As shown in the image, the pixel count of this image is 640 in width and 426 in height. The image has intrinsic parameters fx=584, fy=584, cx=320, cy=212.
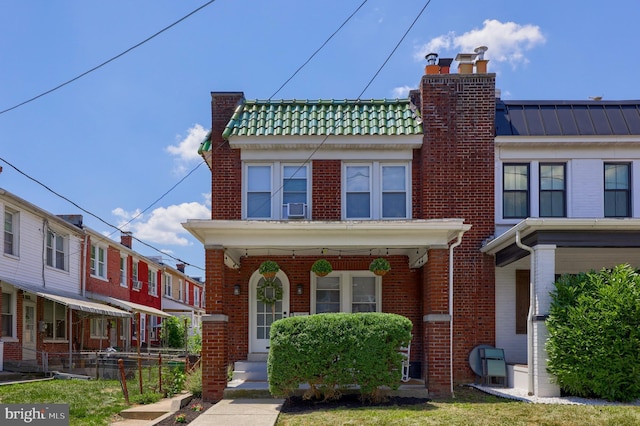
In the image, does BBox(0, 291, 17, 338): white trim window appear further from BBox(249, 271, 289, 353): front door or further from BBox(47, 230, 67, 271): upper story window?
BBox(249, 271, 289, 353): front door

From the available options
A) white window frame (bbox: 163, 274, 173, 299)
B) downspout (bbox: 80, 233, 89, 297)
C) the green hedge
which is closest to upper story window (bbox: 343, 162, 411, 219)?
the green hedge

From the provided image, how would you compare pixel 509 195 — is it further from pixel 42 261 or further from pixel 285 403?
pixel 42 261

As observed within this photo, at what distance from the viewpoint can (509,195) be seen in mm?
14289

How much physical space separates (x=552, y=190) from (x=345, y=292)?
18.5 feet

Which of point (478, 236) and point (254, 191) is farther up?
point (254, 191)

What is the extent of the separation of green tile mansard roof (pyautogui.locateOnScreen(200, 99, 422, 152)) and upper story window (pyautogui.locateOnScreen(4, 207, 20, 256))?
8.26 meters

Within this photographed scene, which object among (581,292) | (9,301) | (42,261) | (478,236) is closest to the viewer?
(581,292)

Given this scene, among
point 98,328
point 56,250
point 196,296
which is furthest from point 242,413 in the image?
point 196,296

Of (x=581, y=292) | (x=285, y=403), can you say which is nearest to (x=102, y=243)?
(x=285, y=403)

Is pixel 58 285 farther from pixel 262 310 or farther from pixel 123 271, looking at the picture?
pixel 262 310

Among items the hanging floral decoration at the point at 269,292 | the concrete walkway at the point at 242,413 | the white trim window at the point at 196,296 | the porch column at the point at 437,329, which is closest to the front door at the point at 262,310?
the hanging floral decoration at the point at 269,292

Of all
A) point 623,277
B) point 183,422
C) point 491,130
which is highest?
point 491,130

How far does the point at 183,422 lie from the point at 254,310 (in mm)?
4818

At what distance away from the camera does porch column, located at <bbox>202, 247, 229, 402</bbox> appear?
445 inches
